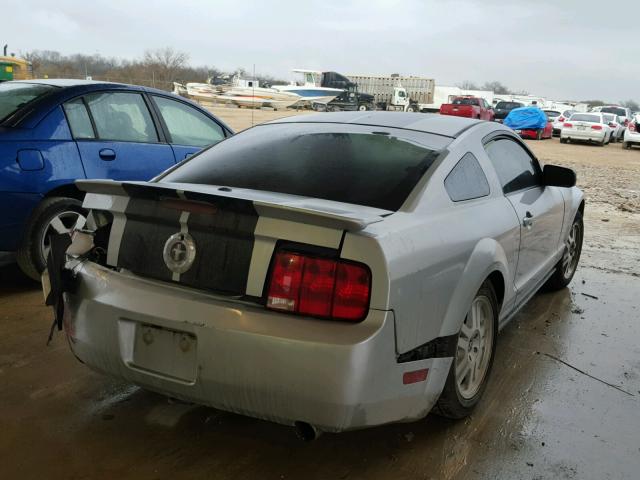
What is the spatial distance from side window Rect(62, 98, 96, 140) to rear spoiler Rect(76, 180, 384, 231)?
219 cm

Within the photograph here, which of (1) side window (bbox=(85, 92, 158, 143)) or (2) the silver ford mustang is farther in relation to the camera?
(1) side window (bbox=(85, 92, 158, 143))

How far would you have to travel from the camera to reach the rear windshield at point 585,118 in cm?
2756

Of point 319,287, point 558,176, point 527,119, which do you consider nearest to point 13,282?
point 319,287

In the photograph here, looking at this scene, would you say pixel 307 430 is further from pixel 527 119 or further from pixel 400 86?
pixel 400 86

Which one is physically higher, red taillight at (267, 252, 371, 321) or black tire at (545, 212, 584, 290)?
red taillight at (267, 252, 371, 321)

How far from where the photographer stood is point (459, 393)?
2922mm

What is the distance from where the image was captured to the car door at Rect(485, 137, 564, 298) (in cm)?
370

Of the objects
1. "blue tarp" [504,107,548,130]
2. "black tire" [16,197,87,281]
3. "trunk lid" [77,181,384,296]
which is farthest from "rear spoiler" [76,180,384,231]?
"blue tarp" [504,107,548,130]

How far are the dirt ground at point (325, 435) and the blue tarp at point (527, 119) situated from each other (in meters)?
26.9

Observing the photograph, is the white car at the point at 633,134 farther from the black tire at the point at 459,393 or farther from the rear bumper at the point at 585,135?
the black tire at the point at 459,393

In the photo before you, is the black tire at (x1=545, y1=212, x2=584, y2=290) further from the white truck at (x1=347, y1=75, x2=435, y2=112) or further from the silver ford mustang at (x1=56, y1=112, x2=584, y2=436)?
the white truck at (x1=347, y1=75, x2=435, y2=112)

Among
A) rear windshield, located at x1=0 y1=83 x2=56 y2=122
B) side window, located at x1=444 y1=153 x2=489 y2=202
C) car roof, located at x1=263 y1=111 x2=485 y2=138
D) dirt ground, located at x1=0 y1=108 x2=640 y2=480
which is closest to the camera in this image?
dirt ground, located at x1=0 y1=108 x2=640 y2=480

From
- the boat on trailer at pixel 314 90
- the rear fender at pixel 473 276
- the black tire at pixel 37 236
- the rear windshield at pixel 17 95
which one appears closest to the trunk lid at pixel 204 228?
the rear fender at pixel 473 276

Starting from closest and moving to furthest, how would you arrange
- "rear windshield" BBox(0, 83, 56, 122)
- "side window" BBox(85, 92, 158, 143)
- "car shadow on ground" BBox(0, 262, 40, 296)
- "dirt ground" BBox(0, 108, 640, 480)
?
"dirt ground" BBox(0, 108, 640, 480) < "rear windshield" BBox(0, 83, 56, 122) < "car shadow on ground" BBox(0, 262, 40, 296) < "side window" BBox(85, 92, 158, 143)
